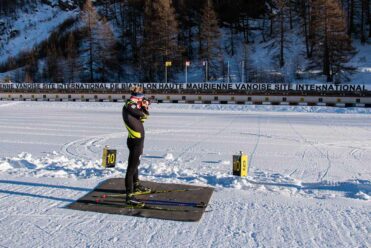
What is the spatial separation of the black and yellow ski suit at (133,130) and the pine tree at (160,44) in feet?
155

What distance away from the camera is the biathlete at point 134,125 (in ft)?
19.1

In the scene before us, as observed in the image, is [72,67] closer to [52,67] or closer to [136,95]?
[52,67]

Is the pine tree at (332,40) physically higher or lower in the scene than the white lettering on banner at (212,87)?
higher

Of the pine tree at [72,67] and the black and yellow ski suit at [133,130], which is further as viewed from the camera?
the pine tree at [72,67]

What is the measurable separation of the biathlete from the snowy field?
28.4 inches

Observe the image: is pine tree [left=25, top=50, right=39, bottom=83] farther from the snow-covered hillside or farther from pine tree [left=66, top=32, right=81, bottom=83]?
the snow-covered hillside

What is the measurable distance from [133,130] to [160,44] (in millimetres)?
48050

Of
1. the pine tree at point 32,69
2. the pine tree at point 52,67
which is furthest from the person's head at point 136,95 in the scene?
the pine tree at point 32,69

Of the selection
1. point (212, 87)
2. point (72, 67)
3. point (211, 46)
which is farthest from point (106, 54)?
point (212, 87)

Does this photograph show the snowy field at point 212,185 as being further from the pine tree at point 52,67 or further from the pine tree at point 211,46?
the pine tree at point 52,67

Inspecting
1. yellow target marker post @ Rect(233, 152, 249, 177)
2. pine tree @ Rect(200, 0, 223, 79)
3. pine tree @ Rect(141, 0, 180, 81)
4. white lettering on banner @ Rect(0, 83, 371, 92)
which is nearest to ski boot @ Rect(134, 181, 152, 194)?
yellow target marker post @ Rect(233, 152, 249, 177)

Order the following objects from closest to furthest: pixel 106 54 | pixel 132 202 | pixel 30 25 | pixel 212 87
Result: pixel 132 202, pixel 212 87, pixel 106 54, pixel 30 25

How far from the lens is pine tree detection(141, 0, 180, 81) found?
52.2 metres

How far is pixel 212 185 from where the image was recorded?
7.41 m
